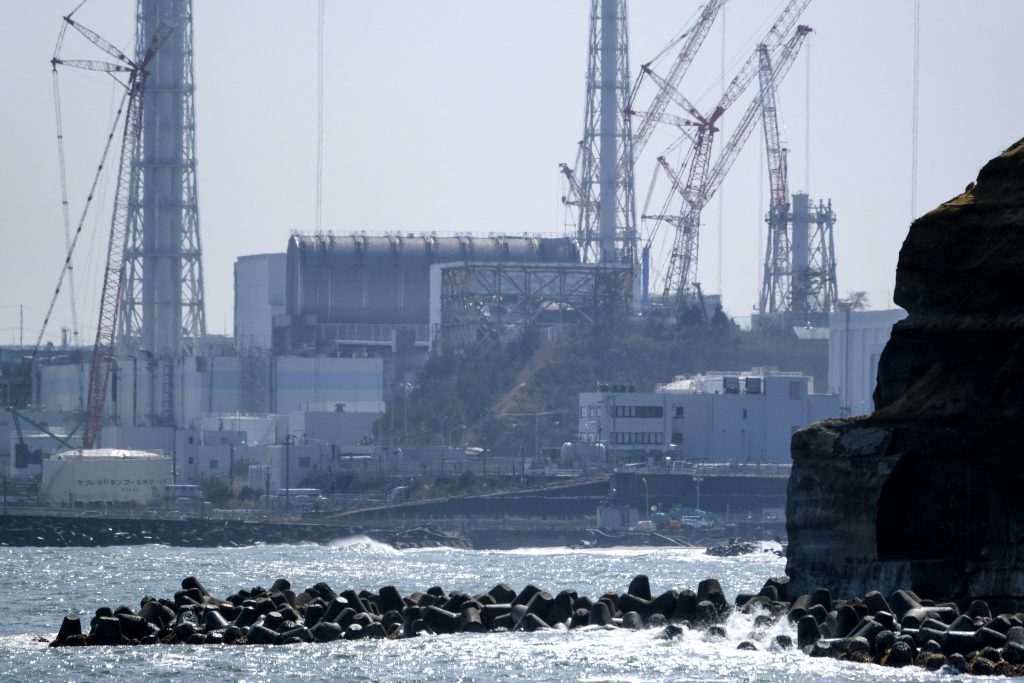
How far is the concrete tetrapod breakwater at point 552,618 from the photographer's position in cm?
3347

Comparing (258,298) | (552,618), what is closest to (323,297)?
(258,298)

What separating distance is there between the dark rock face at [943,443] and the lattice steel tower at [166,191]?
104399 millimetres

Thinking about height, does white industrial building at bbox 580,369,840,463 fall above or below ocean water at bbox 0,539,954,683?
above

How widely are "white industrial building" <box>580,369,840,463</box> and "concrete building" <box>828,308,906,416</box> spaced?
7.50m

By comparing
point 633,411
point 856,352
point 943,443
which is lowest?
point 943,443

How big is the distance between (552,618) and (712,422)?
306ft

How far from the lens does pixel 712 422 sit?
438 feet

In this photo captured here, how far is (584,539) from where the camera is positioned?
382 ft

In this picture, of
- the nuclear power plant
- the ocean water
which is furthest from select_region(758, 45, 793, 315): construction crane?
the ocean water

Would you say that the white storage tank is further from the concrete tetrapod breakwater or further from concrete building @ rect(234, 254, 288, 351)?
the concrete tetrapod breakwater

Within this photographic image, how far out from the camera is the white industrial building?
133m

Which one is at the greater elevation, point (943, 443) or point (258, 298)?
point (258, 298)

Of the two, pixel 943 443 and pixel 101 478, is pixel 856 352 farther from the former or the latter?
pixel 943 443

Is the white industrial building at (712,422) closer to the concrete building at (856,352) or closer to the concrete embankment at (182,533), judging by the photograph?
the concrete building at (856,352)
